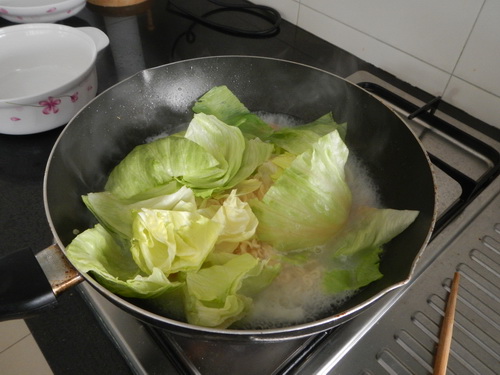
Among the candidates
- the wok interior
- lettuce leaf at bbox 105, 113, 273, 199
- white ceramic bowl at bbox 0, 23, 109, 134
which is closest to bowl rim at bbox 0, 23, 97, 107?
white ceramic bowl at bbox 0, 23, 109, 134

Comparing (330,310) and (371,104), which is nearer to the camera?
(330,310)

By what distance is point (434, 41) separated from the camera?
947 mm

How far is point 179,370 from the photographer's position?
58 centimetres

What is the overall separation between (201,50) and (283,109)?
1.39ft

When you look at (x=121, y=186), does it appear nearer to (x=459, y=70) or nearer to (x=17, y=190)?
(x=17, y=190)

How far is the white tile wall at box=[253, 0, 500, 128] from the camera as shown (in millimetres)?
869

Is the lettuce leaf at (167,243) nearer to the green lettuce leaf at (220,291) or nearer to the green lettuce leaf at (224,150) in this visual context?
Result: the green lettuce leaf at (220,291)

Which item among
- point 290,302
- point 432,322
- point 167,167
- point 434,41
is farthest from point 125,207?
point 434,41

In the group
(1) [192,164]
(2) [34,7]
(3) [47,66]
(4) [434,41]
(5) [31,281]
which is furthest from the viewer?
(2) [34,7]

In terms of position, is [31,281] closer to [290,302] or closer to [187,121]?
[290,302]

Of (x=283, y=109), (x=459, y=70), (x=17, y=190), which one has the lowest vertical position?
(x=17, y=190)

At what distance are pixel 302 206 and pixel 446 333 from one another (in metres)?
0.30

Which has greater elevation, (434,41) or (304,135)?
(434,41)

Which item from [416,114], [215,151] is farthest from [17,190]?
[416,114]
